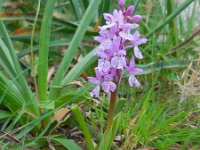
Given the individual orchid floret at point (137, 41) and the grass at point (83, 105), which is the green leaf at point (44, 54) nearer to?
the grass at point (83, 105)

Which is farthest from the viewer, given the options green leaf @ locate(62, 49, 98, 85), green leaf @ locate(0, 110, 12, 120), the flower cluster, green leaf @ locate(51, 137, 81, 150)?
green leaf @ locate(62, 49, 98, 85)

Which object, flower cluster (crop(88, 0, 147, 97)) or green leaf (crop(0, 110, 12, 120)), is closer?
flower cluster (crop(88, 0, 147, 97))

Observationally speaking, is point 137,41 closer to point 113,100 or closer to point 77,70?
point 113,100

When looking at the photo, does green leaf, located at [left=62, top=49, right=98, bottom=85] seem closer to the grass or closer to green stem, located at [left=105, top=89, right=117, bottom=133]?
the grass

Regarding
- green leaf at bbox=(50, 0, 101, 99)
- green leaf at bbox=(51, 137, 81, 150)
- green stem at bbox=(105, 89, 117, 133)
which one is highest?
green leaf at bbox=(50, 0, 101, 99)

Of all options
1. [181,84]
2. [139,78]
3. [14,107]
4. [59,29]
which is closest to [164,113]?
[181,84]

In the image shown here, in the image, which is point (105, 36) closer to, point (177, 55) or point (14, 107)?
point (14, 107)

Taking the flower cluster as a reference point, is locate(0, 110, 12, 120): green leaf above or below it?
below

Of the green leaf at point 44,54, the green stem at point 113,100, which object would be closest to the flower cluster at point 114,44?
the green stem at point 113,100

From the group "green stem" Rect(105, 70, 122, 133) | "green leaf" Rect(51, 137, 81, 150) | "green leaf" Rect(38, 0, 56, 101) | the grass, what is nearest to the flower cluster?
"green stem" Rect(105, 70, 122, 133)

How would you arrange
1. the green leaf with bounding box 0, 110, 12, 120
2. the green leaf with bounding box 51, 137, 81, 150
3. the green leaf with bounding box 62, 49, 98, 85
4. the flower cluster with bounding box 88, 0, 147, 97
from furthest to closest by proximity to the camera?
the green leaf with bounding box 62, 49, 98, 85
the green leaf with bounding box 0, 110, 12, 120
the green leaf with bounding box 51, 137, 81, 150
the flower cluster with bounding box 88, 0, 147, 97

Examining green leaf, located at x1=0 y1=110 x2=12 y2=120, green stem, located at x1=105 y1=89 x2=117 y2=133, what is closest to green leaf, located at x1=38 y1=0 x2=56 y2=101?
green leaf, located at x1=0 y1=110 x2=12 y2=120

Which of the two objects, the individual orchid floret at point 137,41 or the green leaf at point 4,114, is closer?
the individual orchid floret at point 137,41
